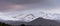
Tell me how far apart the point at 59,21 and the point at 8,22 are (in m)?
6.30

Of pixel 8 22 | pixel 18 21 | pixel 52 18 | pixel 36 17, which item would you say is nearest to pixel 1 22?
pixel 8 22

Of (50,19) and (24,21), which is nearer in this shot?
(24,21)

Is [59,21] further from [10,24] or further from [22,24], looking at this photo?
[10,24]

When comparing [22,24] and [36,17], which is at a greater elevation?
[36,17]

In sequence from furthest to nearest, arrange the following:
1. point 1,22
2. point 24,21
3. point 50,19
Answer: point 50,19 < point 24,21 < point 1,22

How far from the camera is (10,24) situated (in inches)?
639

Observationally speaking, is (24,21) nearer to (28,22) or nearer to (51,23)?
(28,22)

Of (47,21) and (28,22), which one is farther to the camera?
(47,21)

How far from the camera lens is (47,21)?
19.8m

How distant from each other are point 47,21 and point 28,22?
3.51m

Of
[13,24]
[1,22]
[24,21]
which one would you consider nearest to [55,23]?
[24,21]

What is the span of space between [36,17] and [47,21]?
238cm

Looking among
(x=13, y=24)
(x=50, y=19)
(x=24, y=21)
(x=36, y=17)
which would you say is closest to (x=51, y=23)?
(x=50, y=19)

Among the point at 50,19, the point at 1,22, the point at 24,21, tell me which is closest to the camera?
the point at 1,22
